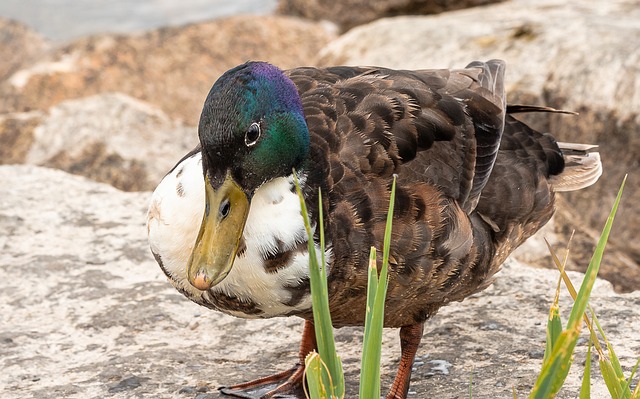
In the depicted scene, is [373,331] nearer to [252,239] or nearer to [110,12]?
[252,239]

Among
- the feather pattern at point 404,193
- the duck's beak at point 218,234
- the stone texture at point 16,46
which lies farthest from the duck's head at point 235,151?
the stone texture at point 16,46

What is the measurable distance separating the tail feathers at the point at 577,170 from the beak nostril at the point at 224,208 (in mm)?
2037

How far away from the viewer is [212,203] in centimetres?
340

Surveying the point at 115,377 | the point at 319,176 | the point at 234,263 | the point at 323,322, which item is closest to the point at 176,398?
the point at 115,377

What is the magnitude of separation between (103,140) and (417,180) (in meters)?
4.52

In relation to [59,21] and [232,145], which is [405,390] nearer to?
[232,145]

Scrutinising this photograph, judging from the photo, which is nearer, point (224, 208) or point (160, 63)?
point (224, 208)

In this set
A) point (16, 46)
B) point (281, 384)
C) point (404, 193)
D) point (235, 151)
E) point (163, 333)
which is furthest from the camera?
point (16, 46)

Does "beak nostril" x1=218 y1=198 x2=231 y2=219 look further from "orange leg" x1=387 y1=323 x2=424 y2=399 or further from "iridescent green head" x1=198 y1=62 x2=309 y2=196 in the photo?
"orange leg" x1=387 y1=323 x2=424 y2=399

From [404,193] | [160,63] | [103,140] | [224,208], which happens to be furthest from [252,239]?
[160,63]

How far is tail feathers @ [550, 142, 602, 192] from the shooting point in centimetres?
497

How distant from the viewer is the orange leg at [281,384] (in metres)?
4.27

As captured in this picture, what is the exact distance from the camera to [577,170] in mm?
5020

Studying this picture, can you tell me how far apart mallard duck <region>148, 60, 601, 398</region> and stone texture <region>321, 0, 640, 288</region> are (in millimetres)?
2717
